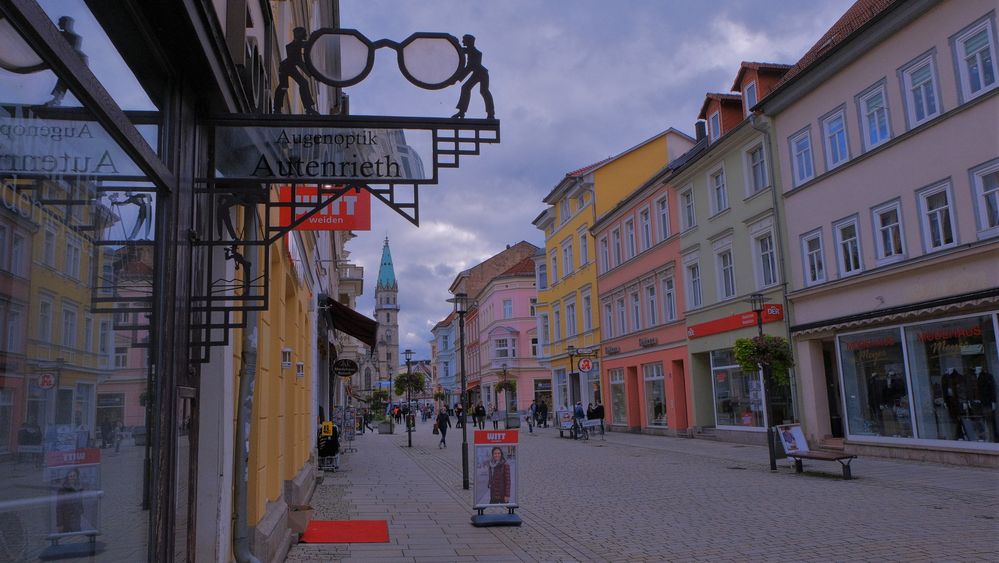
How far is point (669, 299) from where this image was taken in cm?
3064

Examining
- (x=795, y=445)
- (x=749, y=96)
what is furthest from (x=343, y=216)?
(x=749, y=96)

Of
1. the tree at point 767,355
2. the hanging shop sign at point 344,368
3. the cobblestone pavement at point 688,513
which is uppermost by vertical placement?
the hanging shop sign at point 344,368

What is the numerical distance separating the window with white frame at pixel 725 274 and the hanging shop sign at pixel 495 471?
54.2ft

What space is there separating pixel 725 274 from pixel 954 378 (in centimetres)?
1036

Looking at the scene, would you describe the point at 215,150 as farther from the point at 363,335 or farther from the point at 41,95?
the point at 363,335

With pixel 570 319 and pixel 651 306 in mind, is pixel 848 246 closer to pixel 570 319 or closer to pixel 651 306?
pixel 651 306

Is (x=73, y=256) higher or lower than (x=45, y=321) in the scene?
higher

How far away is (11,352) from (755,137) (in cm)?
2360

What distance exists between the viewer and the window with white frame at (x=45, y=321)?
2387mm

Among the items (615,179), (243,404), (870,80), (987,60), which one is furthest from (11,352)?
(615,179)

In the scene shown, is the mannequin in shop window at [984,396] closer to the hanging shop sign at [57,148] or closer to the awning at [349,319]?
the awning at [349,319]

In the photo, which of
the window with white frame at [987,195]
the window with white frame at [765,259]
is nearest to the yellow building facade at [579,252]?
the window with white frame at [765,259]

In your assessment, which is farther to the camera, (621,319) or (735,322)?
(621,319)

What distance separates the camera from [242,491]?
5.53m
